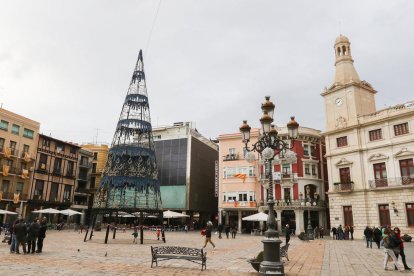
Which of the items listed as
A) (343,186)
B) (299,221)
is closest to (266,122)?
(343,186)

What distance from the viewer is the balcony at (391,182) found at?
31.4 meters

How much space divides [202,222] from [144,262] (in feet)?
140

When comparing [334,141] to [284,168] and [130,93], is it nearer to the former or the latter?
[284,168]

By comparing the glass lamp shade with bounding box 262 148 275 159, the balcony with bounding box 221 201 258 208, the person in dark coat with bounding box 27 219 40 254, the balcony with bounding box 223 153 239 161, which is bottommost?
the person in dark coat with bounding box 27 219 40 254

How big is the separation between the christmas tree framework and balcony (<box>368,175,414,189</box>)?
21938 millimetres

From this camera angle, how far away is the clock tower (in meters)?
37.7

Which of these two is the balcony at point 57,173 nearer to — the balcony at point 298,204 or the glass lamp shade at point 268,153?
the balcony at point 298,204

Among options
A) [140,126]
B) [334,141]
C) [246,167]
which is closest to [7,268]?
[140,126]

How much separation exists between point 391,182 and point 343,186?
5038mm

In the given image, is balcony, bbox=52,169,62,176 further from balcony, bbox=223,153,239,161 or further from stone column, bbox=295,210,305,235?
stone column, bbox=295,210,305,235

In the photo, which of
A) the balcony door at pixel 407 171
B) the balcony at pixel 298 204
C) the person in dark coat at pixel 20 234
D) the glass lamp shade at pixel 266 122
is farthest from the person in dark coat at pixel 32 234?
the balcony at pixel 298 204

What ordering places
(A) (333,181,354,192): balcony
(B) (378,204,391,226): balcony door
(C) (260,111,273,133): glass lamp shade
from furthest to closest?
(A) (333,181,354,192): balcony < (B) (378,204,391,226): balcony door < (C) (260,111,273,133): glass lamp shade

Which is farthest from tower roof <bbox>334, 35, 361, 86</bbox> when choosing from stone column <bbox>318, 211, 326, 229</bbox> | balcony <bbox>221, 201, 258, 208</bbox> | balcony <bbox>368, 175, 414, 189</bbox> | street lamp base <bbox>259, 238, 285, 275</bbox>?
street lamp base <bbox>259, 238, 285, 275</bbox>

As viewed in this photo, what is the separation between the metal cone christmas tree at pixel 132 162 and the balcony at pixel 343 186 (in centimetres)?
2087
